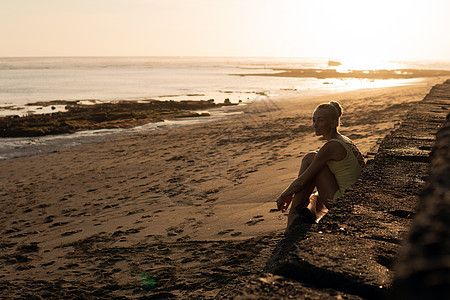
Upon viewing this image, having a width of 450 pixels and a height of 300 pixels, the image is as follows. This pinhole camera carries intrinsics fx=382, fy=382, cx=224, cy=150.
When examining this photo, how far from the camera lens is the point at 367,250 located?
194 centimetres

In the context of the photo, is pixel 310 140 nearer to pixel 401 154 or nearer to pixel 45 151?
pixel 401 154

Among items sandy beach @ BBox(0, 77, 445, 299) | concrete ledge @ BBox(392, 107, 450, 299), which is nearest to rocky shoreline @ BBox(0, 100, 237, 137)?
sandy beach @ BBox(0, 77, 445, 299)

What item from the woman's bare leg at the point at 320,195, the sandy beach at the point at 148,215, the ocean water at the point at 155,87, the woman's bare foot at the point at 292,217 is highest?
the ocean water at the point at 155,87

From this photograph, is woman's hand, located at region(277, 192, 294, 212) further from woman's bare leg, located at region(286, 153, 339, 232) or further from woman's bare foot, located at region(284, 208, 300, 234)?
woman's bare foot, located at region(284, 208, 300, 234)

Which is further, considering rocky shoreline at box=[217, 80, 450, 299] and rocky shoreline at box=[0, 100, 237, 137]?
rocky shoreline at box=[0, 100, 237, 137]

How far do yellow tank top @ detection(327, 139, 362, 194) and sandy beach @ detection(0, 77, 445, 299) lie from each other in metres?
0.93

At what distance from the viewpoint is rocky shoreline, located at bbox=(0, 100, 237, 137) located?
54.6 ft

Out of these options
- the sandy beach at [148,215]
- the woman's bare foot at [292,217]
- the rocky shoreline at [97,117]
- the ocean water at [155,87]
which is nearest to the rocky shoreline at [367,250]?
the woman's bare foot at [292,217]

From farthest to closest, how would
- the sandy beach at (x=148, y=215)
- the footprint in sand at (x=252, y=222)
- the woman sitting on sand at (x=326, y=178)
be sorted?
the footprint in sand at (x=252, y=222), the sandy beach at (x=148, y=215), the woman sitting on sand at (x=326, y=178)

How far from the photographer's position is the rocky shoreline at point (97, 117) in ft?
54.6

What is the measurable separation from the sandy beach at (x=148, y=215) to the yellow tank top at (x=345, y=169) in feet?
3.06

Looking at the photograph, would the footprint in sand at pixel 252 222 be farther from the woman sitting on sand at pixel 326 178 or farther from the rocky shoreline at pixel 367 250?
the rocky shoreline at pixel 367 250

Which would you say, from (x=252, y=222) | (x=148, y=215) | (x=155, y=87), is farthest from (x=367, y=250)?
(x=155, y=87)

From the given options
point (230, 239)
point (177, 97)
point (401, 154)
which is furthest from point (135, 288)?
point (177, 97)
